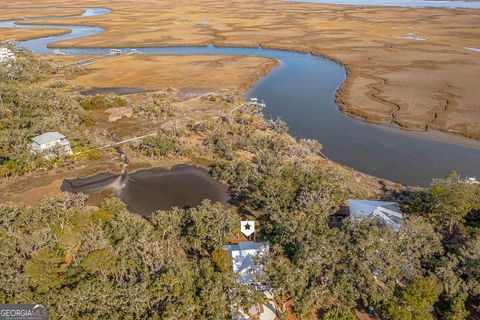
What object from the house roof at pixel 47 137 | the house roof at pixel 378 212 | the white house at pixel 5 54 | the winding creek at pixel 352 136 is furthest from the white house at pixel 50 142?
the white house at pixel 5 54

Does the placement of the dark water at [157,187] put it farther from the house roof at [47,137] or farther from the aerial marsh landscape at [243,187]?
the house roof at [47,137]

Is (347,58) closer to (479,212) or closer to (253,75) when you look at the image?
(253,75)

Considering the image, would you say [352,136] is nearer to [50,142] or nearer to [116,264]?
[116,264]

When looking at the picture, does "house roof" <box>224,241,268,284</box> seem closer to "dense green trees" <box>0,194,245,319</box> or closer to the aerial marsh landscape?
the aerial marsh landscape

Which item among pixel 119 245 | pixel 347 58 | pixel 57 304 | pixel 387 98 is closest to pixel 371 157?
pixel 387 98

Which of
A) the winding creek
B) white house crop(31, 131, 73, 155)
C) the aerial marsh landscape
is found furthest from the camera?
the winding creek

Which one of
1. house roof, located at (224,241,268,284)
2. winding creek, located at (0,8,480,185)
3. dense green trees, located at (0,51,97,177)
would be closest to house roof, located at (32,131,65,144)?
dense green trees, located at (0,51,97,177)
